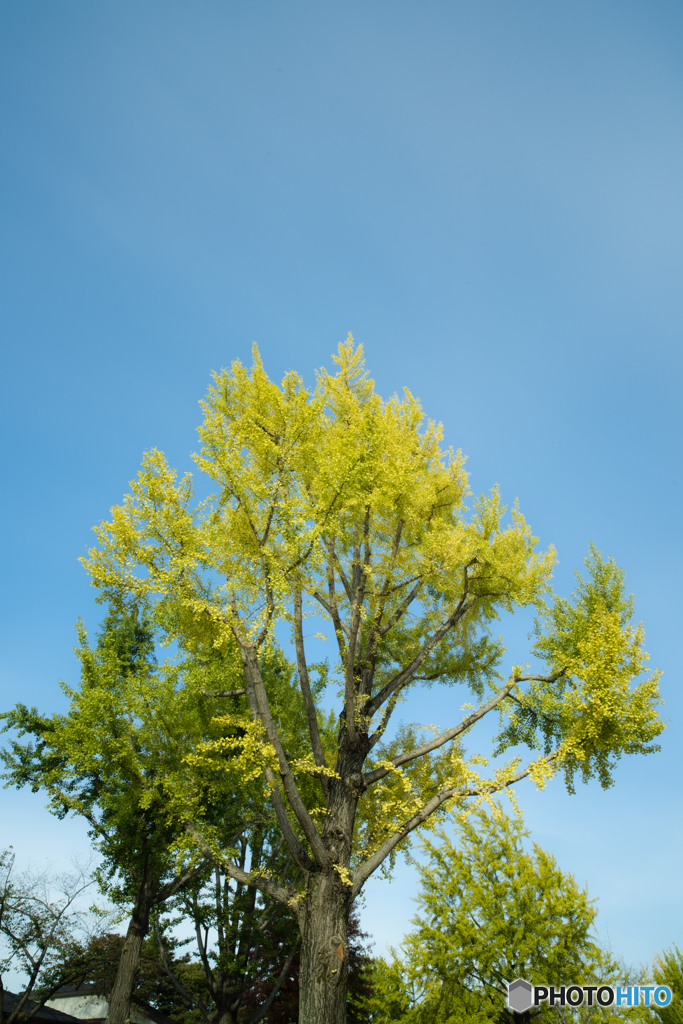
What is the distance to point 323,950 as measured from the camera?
858 centimetres

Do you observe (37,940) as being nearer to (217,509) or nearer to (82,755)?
(82,755)

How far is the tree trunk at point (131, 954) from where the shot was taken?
12914 millimetres

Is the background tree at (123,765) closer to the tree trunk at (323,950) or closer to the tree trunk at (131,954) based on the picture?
the tree trunk at (131,954)

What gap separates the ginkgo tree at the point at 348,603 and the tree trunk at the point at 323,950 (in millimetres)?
23

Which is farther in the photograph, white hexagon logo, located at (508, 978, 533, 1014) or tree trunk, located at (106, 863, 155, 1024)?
tree trunk, located at (106, 863, 155, 1024)

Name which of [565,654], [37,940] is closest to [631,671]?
[565,654]

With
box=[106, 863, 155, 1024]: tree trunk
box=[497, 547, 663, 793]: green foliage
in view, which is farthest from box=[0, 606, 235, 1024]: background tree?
box=[497, 547, 663, 793]: green foliage

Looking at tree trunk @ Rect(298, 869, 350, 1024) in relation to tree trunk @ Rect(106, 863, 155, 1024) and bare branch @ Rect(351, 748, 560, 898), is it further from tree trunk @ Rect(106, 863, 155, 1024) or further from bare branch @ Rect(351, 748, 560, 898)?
tree trunk @ Rect(106, 863, 155, 1024)

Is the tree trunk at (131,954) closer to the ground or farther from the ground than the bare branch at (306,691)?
closer to the ground

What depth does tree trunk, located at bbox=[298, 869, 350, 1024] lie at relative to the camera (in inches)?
325

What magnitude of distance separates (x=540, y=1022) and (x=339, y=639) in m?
10.1

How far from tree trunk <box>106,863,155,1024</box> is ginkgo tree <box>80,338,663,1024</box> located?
4.03m

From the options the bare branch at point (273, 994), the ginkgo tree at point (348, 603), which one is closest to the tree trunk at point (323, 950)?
the ginkgo tree at point (348, 603)

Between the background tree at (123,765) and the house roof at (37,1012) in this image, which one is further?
the house roof at (37,1012)
